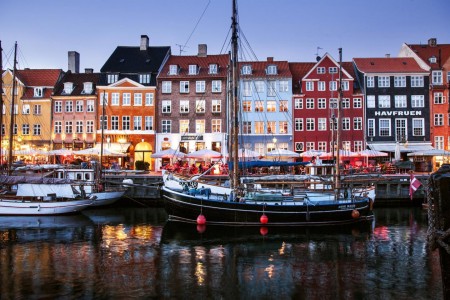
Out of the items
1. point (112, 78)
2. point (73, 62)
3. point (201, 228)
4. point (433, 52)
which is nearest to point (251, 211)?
point (201, 228)

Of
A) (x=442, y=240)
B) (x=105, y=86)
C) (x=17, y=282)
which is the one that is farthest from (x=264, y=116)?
(x=442, y=240)

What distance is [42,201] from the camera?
2847cm

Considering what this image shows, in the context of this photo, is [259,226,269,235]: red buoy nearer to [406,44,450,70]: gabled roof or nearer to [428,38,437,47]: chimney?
[406,44,450,70]: gabled roof

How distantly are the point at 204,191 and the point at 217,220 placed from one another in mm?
1804

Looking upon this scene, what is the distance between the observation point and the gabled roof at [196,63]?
50.2m

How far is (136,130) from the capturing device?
49.5m

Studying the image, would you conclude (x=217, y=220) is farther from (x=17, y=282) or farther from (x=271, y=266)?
(x=17, y=282)

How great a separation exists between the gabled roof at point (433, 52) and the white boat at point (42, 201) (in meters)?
40.9

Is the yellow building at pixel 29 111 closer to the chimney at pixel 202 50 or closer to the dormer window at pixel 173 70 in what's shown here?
the dormer window at pixel 173 70

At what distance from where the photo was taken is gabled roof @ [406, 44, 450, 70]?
4975 cm

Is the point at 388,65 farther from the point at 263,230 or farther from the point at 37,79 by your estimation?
the point at 37,79

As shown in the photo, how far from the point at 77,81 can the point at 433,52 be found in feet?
139

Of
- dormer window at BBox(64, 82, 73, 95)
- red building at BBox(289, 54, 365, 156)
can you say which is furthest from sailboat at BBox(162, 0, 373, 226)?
dormer window at BBox(64, 82, 73, 95)

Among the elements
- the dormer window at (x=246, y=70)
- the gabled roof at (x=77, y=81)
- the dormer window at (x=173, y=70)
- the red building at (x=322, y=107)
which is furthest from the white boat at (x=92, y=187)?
the red building at (x=322, y=107)
